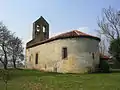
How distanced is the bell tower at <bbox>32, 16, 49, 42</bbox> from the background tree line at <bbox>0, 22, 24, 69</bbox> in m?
5.92

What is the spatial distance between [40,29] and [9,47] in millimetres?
8025

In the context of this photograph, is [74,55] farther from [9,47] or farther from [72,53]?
[9,47]

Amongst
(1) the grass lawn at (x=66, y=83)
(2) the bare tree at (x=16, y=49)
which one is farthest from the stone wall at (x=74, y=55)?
(2) the bare tree at (x=16, y=49)

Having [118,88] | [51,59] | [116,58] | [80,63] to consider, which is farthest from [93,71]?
[116,58]

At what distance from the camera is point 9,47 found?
44562mm

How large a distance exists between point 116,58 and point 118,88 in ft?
96.8

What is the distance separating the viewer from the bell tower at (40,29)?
134 feet

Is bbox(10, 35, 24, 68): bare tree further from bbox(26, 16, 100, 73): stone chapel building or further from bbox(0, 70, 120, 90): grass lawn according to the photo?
bbox(0, 70, 120, 90): grass lawn

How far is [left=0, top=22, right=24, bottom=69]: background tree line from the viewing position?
1687 inches

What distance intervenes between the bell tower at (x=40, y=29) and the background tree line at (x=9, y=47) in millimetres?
5919

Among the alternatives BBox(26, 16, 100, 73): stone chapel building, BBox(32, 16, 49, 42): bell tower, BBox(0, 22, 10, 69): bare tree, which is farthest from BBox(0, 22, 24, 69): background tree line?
BBox(26, 16, 100, 73): stone chapel building

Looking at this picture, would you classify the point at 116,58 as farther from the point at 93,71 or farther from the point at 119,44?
the point at 93,71

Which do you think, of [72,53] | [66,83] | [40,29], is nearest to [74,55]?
[72,53]

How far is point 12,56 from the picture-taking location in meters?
46.2
